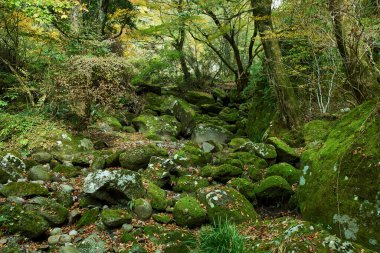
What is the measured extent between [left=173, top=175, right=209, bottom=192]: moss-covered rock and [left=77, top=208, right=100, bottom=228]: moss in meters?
1.81

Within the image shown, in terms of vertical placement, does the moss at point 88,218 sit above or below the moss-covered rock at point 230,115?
below

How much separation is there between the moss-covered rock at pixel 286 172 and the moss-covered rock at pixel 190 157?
170 centimetres

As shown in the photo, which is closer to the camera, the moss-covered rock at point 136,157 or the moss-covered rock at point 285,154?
the moss-covered rock at point 136,157

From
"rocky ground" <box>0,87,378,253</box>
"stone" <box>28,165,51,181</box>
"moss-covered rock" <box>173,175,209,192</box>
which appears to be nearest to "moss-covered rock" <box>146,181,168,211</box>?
"rocky ground" <box>0,87,378,253</box>

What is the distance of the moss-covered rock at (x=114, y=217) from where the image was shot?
497cm

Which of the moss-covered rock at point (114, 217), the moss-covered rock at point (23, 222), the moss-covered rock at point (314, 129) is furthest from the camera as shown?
the moss-covered rock at point (314, 129)

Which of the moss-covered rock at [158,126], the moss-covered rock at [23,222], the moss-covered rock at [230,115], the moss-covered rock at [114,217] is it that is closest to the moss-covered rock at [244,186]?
the moss-covered rock at [114,217]

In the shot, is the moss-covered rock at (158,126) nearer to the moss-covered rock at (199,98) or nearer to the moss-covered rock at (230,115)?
the moss-covered rock at (230,115)

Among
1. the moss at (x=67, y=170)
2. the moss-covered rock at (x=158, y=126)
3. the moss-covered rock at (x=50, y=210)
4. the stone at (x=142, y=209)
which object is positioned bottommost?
the stone at (x=142, y=209)

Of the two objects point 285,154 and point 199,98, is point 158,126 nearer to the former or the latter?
point 199,98

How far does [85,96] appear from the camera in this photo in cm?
862

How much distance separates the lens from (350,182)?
4188mm

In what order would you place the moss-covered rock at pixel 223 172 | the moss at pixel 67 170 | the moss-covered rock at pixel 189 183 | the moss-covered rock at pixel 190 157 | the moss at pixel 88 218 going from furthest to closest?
the moss-covered rock at pixel 190 157 < the moss-covered rock at pixel 223 172 < the moss at pixel 67 170 < the moss-covered rock at pixel 189 183 < the moss at pixel 88 218

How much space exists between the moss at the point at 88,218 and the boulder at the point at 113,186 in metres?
0.39
